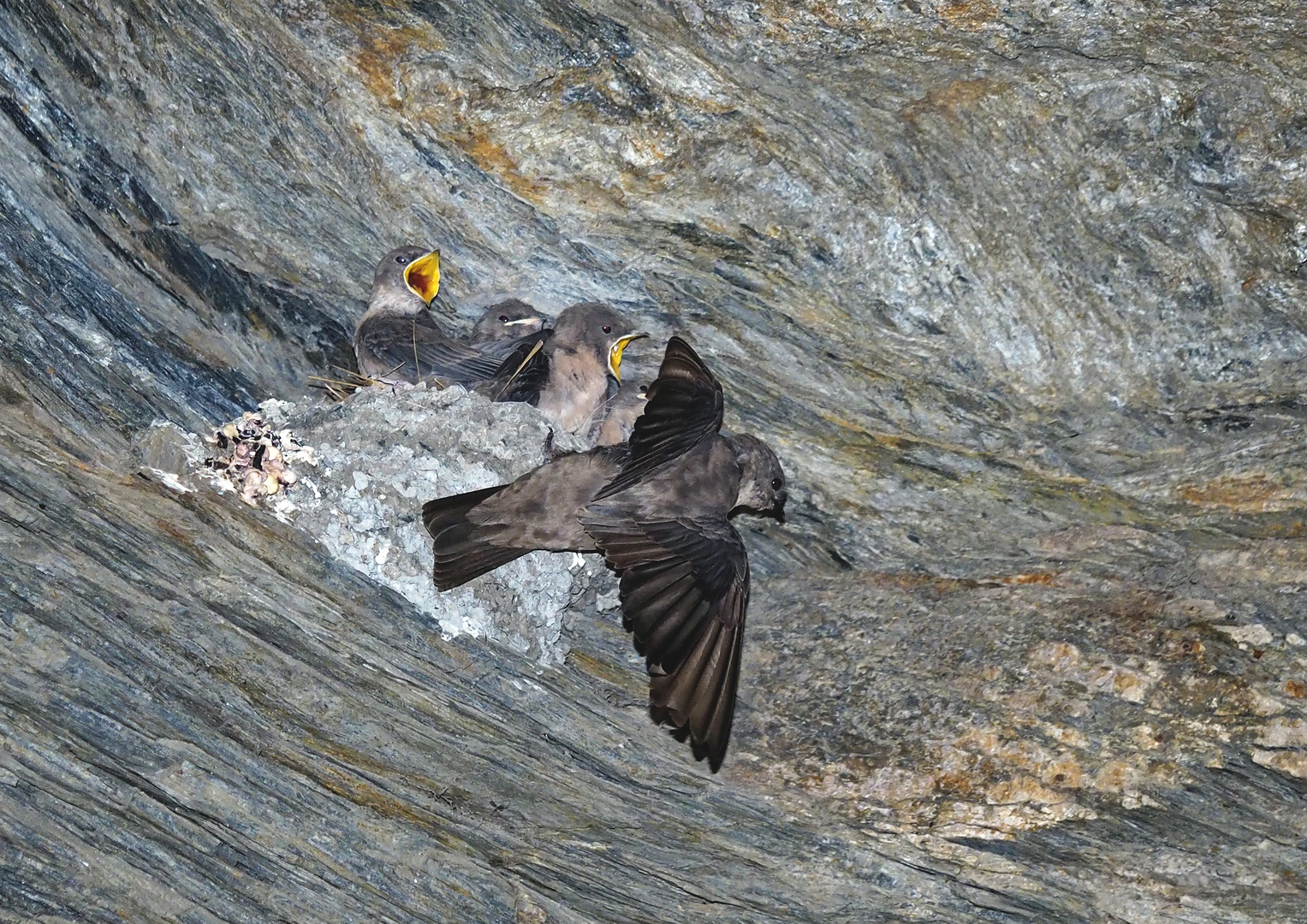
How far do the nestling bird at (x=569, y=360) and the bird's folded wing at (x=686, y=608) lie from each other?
100cm

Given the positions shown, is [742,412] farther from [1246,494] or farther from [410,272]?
[1246,494]

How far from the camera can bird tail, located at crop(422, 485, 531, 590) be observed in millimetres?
7008

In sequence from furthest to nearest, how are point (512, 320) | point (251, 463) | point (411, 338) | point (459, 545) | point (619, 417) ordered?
point (619, 417) → point (512, 320) → point (411, 338) → point (459, 545) → point (251, 463)

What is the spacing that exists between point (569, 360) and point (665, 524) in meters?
1.25

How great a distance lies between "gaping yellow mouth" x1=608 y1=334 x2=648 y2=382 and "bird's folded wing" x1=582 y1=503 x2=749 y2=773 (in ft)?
3.20

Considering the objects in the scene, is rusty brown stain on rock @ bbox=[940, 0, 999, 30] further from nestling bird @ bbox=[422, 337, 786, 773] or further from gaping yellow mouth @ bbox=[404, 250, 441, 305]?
gaping yellow mouth @ bbox=[404, 250, 441, 305]

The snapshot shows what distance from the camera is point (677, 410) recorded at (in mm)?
7195

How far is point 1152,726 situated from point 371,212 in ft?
14.4

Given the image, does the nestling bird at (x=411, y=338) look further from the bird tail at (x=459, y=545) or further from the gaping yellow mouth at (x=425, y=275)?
the bird tail at (x=459, y=545)

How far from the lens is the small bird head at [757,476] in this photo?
7559 millimetres

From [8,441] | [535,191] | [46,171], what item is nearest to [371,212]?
[535,191]

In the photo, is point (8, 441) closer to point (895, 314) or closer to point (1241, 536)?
point (895, 314)

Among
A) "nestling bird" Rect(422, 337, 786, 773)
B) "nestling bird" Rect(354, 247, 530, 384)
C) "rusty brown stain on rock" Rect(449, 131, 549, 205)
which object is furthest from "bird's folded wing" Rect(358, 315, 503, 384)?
"rusty brown stain on rock" Rect(449, 131, 549, 205)

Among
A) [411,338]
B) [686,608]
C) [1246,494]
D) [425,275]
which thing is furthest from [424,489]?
[1246,494]
